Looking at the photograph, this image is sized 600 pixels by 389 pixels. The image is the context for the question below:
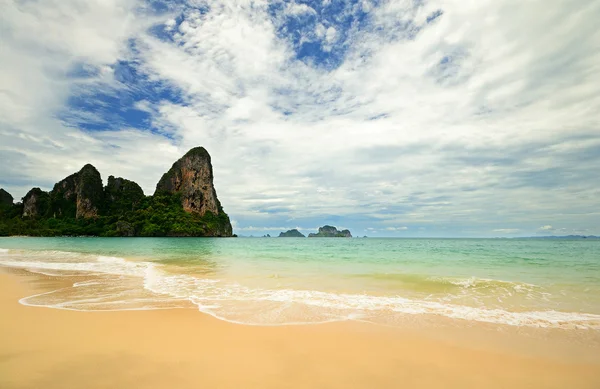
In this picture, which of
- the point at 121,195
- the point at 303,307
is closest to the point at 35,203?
the point at 121,195

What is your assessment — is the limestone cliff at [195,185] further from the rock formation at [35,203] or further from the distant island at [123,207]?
the rock formation at [35,203]

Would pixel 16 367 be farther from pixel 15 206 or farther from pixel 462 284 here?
pixel 15 206

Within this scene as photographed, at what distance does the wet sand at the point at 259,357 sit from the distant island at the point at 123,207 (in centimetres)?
9015

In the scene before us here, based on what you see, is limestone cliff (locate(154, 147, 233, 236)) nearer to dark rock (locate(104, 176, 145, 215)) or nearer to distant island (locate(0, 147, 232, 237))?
distant island (locate(0, 147, 232, 237))

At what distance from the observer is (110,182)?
112 meters

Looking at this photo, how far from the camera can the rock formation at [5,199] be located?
116531 millimetres

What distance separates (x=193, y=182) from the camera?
10169 cm

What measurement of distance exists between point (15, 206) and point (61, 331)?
14628 cm

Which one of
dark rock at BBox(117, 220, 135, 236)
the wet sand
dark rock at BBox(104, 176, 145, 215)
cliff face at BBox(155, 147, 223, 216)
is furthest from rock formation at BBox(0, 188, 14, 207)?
the wet sand

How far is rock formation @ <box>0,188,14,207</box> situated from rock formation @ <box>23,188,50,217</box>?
1848cm

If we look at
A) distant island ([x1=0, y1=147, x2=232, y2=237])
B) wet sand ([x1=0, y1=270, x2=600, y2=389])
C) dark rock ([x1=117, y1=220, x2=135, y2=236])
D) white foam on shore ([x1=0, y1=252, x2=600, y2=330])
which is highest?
distant island ([x1=0, y1=147, x2=232, y2=237])

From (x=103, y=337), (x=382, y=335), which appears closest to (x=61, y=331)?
(x=103, y=337)

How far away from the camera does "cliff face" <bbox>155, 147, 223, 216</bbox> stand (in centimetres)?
10050

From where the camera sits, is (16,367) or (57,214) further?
(57,214)
